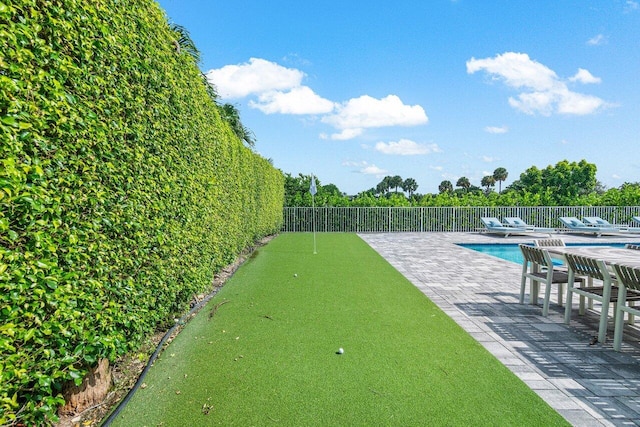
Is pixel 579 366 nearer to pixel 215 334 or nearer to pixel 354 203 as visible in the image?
pixel 215 334

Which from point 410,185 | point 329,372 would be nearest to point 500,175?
point 410,185

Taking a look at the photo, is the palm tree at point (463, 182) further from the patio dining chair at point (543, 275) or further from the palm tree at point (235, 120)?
the patio dining chair at point (543, 275)

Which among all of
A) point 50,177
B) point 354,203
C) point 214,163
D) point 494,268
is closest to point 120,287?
point 50,177

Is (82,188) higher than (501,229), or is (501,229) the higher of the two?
(82,188)

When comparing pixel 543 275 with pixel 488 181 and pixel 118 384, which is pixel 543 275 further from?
pixel 488 181

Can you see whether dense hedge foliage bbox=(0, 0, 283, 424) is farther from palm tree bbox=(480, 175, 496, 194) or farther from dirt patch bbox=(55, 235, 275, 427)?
palm tree bbox=(480, 175, 496, 194)

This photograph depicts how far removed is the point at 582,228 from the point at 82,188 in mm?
22798

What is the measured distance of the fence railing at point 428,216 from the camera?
69.6 feet

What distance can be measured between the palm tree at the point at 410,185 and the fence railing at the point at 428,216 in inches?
2769

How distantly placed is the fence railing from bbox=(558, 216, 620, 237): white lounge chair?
130 centimetres

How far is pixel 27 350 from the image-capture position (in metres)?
1.83

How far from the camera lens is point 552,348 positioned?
3.75m

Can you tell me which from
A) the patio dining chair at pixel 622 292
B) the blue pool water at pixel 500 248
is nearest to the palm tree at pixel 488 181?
the blue pool water at pixel 500 248

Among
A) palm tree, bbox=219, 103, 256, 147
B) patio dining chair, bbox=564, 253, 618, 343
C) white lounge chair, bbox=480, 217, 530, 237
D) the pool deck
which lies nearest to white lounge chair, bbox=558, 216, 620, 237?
white lounge chair, bbox=480, 217, 530, 237
